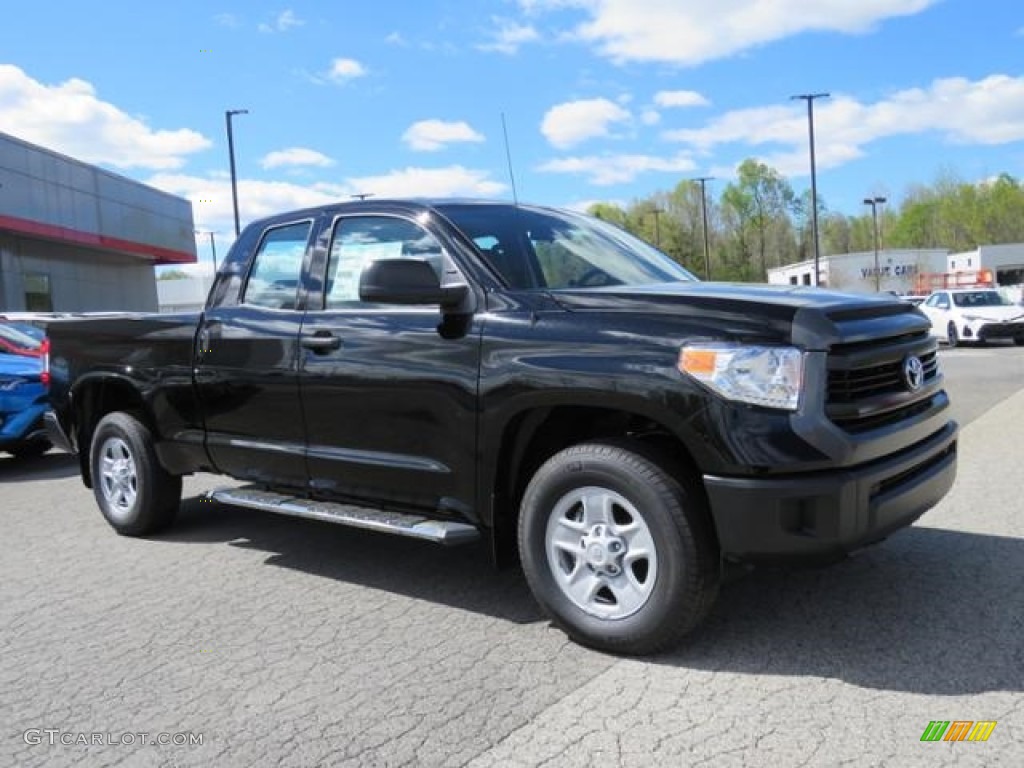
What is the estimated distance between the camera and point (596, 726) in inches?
120

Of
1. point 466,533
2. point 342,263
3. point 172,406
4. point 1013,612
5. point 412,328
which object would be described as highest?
point 342,263

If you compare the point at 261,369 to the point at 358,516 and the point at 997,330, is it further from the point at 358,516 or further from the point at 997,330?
the point at 997,330

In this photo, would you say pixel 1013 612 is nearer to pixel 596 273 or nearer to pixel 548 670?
pixel 548 670

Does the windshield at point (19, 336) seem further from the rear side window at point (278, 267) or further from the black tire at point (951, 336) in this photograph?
the black tire at point (951, 336)

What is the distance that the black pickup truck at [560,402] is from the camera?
3.30 meters

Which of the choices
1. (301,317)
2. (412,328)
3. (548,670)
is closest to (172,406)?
(301,317)

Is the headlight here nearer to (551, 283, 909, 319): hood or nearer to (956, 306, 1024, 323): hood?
(551, 283, 909, 319): hood

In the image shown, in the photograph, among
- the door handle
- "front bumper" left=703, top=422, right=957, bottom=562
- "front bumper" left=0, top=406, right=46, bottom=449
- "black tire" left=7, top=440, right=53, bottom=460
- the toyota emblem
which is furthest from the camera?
"black tire" left=7, top=440, right=53, bottom=460

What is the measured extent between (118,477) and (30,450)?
5.02m

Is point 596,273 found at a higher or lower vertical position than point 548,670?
higher

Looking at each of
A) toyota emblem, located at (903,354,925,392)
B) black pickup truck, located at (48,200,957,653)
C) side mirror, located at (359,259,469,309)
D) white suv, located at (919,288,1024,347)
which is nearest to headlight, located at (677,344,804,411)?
black pickup truck, located at (48,200,957,653)

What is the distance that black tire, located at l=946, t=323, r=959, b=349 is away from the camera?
76.7ft

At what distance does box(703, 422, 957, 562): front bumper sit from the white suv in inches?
773

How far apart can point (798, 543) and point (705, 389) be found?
632 millimetres
